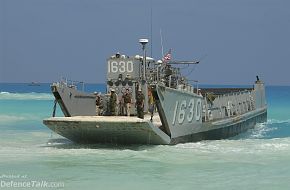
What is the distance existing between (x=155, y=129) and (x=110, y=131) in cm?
120

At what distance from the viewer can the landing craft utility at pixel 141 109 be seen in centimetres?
1443

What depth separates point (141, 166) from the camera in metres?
12.9

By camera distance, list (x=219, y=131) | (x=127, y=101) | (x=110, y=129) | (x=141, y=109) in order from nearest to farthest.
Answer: (x=110, y=129), (x=141, y=109), (x=127, y=101), (x=219, y=131)

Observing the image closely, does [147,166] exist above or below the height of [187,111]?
below

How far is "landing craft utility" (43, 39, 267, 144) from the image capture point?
47.3 ft

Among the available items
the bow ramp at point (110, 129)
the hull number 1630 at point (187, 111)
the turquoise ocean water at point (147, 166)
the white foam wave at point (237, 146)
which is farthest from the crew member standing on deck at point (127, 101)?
the white foam wave at point (237, 146)

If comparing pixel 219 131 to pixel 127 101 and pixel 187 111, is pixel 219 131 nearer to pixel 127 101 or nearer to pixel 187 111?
pixel 187 111

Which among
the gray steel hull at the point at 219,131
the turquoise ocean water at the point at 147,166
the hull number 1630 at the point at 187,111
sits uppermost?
the hull number 1630 at the point at 187,111

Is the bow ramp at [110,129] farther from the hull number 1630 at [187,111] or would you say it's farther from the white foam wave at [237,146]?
the white foam wave at [237,146]

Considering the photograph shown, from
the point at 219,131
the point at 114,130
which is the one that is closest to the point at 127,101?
the point at 114,130

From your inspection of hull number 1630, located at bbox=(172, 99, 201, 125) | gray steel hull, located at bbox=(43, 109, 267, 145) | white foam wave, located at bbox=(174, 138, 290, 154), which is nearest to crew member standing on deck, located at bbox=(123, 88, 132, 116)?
gray steel hull, located at bbox=(43, 109, 267, 145)

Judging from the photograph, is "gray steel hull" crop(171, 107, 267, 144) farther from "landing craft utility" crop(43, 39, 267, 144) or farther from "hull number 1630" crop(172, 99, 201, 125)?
"hull number 1630" crop(172, 99, 201, 125)

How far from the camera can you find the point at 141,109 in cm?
1495

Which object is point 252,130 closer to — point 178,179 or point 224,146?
point 224,146
